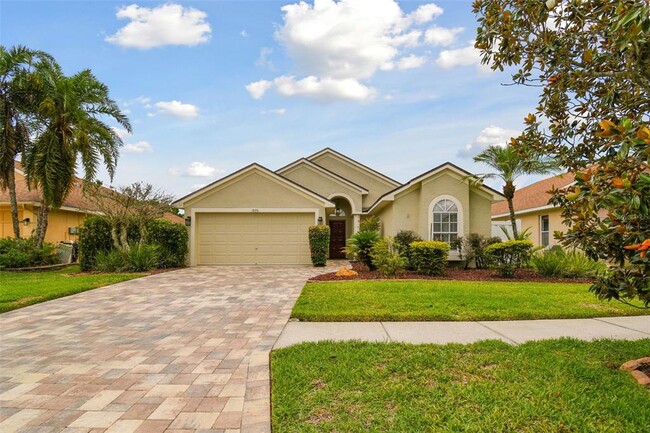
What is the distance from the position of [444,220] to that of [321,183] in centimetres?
835

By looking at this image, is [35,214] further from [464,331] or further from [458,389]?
[458,389]

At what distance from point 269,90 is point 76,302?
11290mm

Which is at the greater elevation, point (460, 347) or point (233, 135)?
point (233, 135)

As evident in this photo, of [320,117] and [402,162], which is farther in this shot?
[402,162]

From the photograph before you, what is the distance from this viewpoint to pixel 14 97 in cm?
1507

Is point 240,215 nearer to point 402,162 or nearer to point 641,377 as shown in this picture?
point 402,162

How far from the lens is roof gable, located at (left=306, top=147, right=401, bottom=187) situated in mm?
23000

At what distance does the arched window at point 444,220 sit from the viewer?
15.0 metres

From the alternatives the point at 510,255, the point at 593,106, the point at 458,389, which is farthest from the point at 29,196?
the point at 593,106

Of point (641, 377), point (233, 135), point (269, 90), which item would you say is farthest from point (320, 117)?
point (641, 377)

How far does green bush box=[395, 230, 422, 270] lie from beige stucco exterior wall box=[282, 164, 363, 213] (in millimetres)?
5985

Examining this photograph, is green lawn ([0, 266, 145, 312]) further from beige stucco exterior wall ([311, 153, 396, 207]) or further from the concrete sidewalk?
beige stucco exterior wall ([311, 153, 396, 207])

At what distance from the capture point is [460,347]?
4754 millimetres

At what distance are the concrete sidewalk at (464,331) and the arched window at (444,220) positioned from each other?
8.51m
